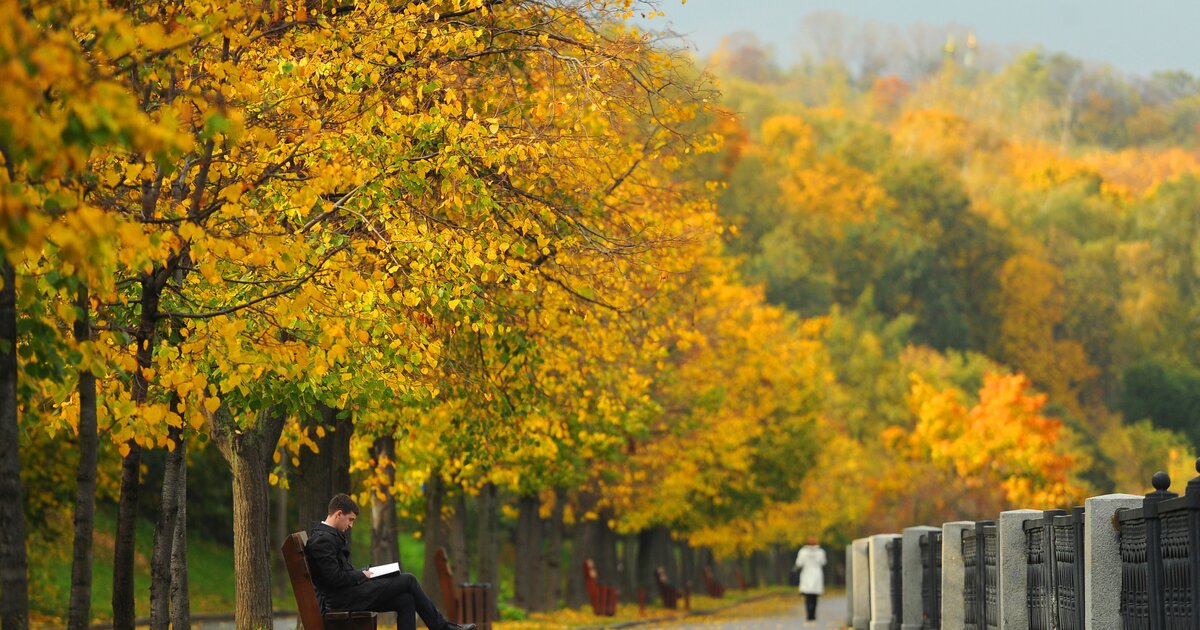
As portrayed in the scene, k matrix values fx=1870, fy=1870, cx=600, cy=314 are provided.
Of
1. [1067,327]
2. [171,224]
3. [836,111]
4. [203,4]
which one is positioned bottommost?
[171,224]

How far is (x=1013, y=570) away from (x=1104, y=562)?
3.80 metres

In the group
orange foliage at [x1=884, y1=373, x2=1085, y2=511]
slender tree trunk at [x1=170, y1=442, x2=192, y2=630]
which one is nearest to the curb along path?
slender tree trunk at [x1=170, y1=442, x2=192, y2=630]

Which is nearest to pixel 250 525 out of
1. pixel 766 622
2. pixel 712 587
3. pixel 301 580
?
pixel 301 580

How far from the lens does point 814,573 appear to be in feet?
123

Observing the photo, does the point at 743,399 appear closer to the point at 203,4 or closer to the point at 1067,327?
the point at 203,4

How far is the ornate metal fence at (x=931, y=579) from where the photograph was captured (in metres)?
22.8

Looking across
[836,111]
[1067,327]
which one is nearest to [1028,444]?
[1067,327]

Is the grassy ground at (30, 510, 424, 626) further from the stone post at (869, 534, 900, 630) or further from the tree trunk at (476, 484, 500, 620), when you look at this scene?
the stone post at (869, 534, 900, 630)

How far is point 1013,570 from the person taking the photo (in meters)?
17.6

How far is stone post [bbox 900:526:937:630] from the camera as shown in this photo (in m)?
24.4

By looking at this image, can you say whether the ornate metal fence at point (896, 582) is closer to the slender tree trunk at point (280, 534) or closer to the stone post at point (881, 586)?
the stone post at point (881, 586)

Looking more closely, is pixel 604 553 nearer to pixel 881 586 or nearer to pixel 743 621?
pixel 743 621

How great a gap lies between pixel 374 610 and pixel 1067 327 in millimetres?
107659

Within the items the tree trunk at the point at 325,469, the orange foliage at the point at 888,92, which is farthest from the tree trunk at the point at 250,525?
the orange foliage at the point at 888,92
